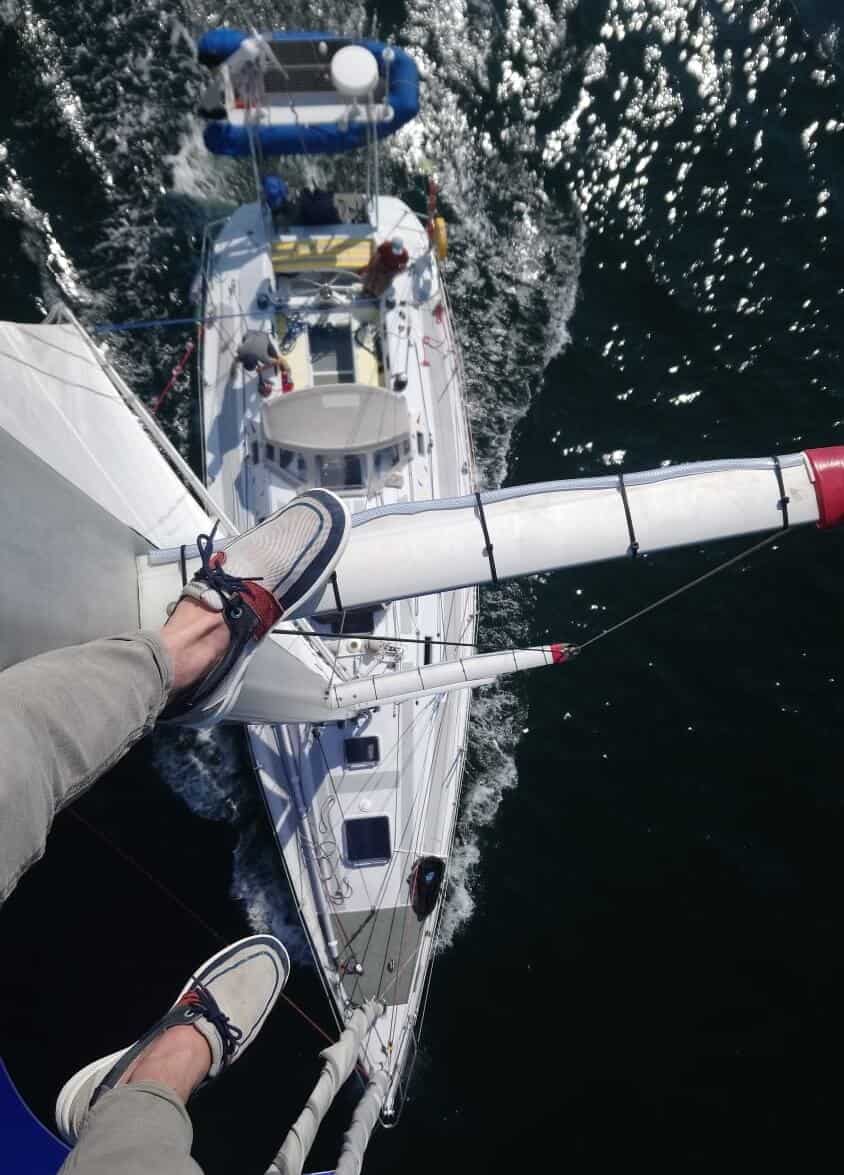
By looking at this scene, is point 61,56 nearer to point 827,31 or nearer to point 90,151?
point 90,151

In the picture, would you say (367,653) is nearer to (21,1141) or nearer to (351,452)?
(351,452)

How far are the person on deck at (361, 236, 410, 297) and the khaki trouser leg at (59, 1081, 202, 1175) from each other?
14.1 metres

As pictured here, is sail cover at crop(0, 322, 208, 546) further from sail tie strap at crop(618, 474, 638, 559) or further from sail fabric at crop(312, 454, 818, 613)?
sail tie strap at crop(618, 474, 638, 559)

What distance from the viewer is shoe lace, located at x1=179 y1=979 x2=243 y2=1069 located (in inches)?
332

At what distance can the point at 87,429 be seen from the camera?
1155 cm

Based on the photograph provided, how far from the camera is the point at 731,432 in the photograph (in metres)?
19.9

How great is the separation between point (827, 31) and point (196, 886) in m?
27.1

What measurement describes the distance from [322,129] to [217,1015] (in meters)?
15.5

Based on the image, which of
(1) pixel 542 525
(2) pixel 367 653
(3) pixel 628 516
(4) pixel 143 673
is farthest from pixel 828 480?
(2) pixel 367 653

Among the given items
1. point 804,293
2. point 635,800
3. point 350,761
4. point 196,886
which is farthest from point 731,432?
point 196,886

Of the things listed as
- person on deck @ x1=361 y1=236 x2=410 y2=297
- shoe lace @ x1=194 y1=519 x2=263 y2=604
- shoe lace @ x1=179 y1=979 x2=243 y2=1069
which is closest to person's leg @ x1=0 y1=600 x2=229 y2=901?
shoe lace @ x1=194 y1=519 x2=263 y2=604

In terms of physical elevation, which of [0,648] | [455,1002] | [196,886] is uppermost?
[0,648]

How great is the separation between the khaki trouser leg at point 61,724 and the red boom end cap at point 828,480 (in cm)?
658

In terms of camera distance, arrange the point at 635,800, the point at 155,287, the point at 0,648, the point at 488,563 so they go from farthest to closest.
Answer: the point at 155,287 < the point at 635,800 < the point at 488,563 < the point at 0,648
